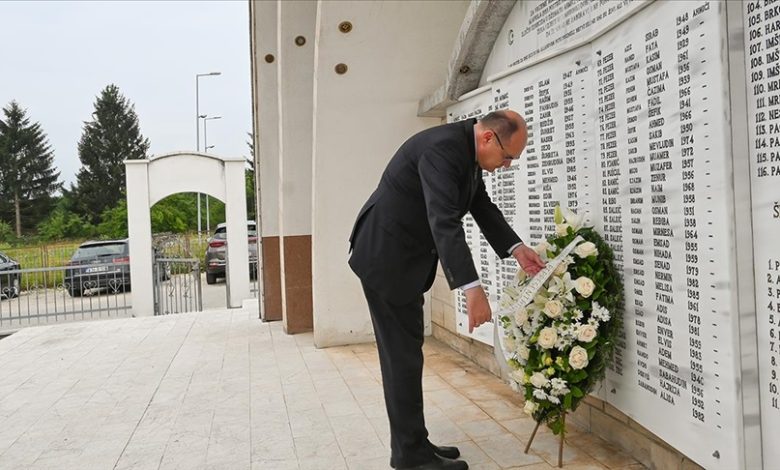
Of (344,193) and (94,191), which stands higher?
(94,191)

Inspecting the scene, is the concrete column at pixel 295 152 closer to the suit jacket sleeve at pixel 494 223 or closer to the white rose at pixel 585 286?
the suit jacket sleeve at pixel 494 223

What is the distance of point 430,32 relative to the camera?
6.64 meters

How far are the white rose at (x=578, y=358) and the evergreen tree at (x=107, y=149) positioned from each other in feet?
177

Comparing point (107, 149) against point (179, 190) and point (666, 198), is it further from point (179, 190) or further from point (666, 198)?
point (666, 198)

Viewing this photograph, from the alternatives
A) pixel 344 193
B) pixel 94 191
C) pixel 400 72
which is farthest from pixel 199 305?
pixel 94 191

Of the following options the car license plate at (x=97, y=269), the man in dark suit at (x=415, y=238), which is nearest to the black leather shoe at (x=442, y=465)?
the man in dark suit at (x=415, y=238)

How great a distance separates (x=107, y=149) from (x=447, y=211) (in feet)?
193

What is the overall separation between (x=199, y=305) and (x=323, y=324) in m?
5.73

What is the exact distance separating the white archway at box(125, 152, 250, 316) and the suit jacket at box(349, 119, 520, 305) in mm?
9973

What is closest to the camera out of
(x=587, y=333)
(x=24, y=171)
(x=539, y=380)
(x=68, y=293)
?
(x=587, y=333)

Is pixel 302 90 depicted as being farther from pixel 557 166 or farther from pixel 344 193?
pixel 557 166

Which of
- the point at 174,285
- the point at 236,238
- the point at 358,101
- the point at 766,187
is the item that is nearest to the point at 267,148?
the point at 358,101

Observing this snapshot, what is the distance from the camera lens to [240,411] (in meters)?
4.68

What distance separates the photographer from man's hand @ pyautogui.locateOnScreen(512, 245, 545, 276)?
3350 mm
